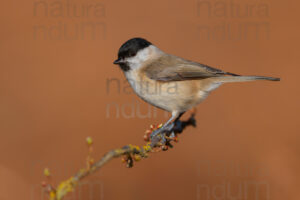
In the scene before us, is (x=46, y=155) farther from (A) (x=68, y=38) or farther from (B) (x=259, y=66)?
(B) (x=259, y=66)

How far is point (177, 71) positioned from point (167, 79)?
0.51 ft

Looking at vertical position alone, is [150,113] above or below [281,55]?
below

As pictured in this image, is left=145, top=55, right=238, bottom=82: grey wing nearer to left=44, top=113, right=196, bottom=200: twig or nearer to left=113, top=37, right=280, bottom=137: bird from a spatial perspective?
left=113, top=37, right=280, bottom=137: bird

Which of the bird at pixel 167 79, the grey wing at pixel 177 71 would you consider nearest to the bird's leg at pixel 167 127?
the bird at pixel 167 79

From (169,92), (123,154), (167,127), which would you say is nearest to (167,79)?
(169,92)

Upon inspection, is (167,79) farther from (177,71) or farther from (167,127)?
(167,127)

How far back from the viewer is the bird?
102 inches

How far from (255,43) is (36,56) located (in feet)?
11.9

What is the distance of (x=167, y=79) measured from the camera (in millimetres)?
2648

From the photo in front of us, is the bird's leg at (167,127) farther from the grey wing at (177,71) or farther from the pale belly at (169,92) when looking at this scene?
the grey wing at (177,71)

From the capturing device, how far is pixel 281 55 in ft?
17.5

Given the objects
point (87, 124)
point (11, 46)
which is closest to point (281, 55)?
point (87, 124)

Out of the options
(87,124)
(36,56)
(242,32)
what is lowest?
(87,124)

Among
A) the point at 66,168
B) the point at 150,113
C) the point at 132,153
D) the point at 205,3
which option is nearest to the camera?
the point at 132,153
